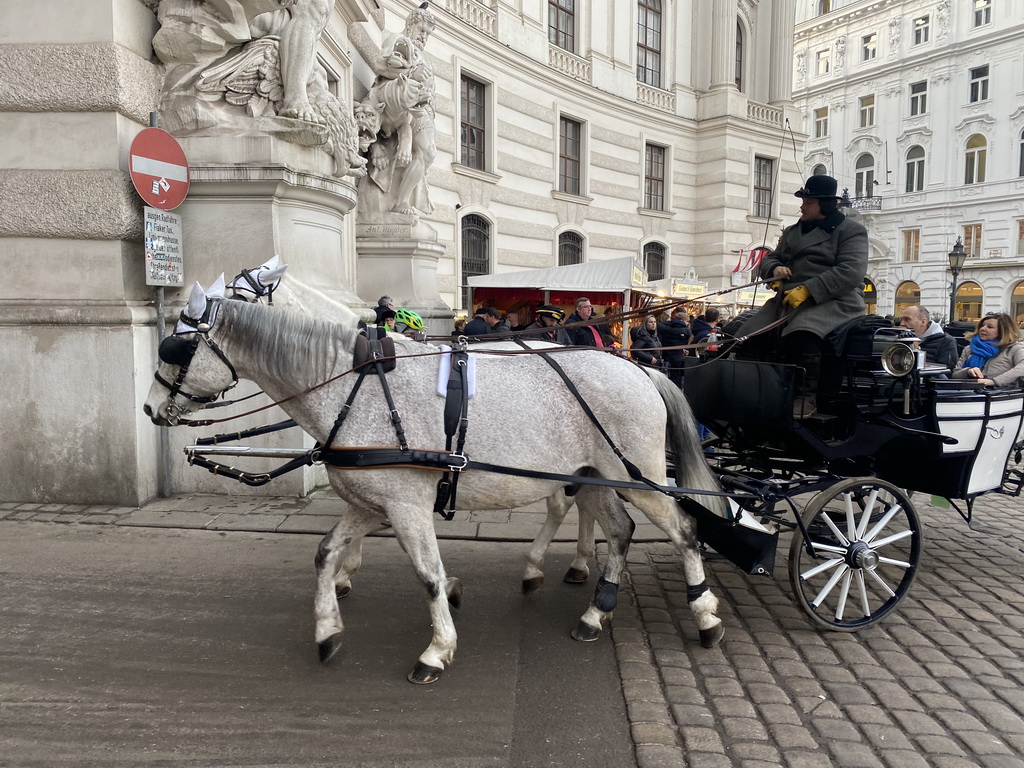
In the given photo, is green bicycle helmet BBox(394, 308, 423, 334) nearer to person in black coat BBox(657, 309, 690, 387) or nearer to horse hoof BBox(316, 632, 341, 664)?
horse hoof BBox(316, 632, 341, 664)

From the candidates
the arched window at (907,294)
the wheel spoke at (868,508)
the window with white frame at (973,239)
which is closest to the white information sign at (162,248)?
the wheel spoke at (868,508)

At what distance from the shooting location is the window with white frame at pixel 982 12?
38441 millimetres

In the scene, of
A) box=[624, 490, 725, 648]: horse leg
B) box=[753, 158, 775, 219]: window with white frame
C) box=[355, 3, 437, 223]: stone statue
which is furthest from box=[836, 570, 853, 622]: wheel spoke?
box=[753, 158, 775, 219]: window with white frame

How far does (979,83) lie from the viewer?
39.1 m

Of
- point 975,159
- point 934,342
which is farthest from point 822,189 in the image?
point 975,159

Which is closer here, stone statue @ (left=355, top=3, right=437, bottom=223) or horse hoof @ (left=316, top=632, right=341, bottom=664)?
horse hoof @ (left=316, top=632, right=341, bottom=664)

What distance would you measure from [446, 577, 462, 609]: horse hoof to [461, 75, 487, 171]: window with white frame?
14.1 metres

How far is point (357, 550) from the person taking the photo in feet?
13.2

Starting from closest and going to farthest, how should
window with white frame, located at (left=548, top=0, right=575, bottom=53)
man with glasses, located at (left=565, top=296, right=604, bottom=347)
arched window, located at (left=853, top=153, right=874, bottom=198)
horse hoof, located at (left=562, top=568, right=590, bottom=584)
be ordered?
horse hoof, located at (left=562, top=568, right=590, bottom=584) < man with glasses, located at (left=565, top=296, right=604, bottom=347) < window with white frame, located at (left=548, top=0, right=575, bottom=53) < arched window, located at (left=853, top=153, right=874, bottom=198)

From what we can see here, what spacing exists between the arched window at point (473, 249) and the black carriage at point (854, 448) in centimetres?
1254

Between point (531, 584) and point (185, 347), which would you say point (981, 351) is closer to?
point (531, 584)

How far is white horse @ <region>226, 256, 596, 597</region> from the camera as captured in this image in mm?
3547

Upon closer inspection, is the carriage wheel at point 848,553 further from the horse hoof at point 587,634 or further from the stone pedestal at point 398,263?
the stone pedestal at point 398,263

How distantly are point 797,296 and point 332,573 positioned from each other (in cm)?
307
